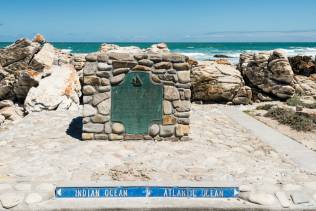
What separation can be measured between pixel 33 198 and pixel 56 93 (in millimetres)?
7197

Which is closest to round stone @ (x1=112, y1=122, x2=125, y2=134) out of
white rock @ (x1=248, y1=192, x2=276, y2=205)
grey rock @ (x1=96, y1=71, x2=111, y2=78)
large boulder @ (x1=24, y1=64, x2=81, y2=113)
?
grey rock @ (x1=96, y1=71, x2=111, y2=78)

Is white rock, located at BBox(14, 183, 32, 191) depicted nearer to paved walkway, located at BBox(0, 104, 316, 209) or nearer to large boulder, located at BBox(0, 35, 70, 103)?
paved walkway, located at BBox(0, 104, 316, 209)

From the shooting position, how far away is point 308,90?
47.8 ft

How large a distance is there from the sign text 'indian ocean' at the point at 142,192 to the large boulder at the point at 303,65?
12.2 meters

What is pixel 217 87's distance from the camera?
1313cm

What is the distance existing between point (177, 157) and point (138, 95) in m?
1.63

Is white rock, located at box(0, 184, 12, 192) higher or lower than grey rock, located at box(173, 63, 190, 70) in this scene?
lower

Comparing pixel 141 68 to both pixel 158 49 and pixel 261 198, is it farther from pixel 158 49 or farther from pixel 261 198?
pixel 261 198

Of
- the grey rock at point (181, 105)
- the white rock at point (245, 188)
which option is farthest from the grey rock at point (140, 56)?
the white rock at point (245, 188)


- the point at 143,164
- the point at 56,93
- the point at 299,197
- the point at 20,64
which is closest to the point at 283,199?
the point at 299,197

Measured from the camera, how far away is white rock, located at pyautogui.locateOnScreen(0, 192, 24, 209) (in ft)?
14.8

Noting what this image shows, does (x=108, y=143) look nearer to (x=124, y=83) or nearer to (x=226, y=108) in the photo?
(x=124, y=83)

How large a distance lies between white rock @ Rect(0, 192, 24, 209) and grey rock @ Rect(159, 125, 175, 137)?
3456 millimetres

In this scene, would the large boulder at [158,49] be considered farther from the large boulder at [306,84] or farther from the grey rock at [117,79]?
the large boulder at [306,84]
